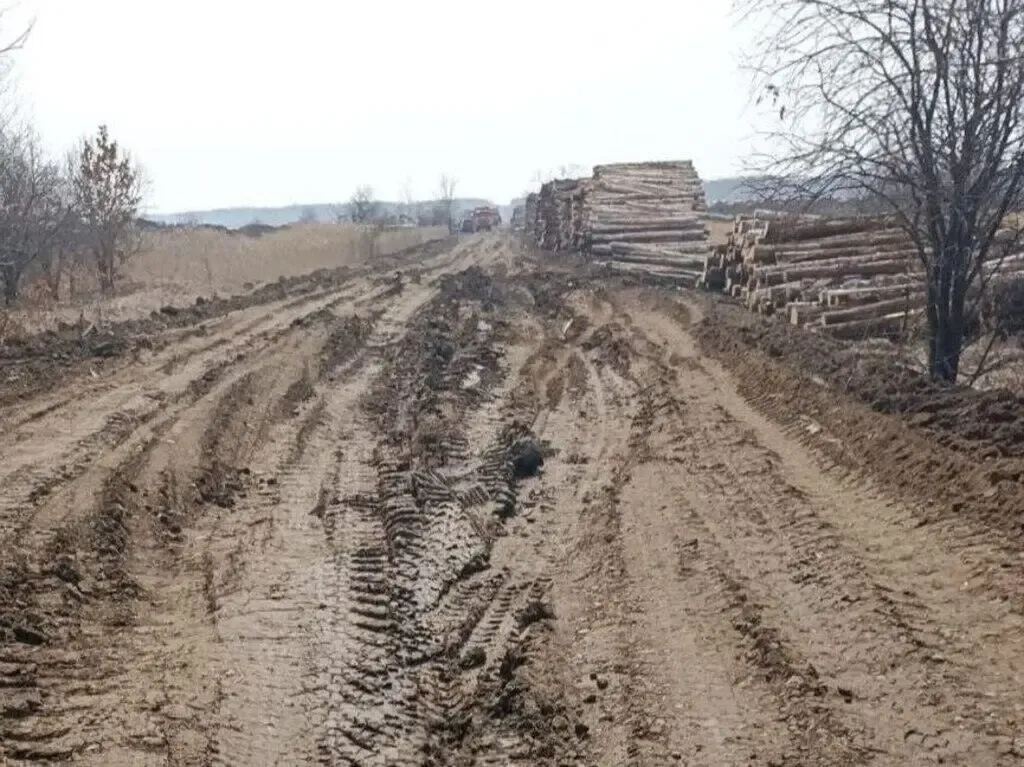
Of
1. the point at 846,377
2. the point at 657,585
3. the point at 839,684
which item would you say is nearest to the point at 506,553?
the point at 657,585

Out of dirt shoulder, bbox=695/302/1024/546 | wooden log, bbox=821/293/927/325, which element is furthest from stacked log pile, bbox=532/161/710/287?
dirt shoulder, bbox=695/302/1024/546

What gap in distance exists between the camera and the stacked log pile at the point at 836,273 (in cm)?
1388

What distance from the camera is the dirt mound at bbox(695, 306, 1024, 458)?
7219 millimetres

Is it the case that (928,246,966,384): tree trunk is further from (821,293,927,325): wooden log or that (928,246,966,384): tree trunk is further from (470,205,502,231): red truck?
(470,205,502,231): red truck

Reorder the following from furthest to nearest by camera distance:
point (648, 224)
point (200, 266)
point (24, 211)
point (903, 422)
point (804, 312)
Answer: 1. point (200, 266)
2. point (648, 224)
3. point (24, 211)
4. point (804, 312)
5. point (903, 422)

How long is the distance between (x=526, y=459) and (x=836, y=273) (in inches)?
336

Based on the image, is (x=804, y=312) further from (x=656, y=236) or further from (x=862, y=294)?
(x=656, y=236)

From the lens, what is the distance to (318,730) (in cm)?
452

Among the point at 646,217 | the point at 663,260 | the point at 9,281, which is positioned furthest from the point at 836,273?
the point at 9,281

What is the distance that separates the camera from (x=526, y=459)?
8.94m

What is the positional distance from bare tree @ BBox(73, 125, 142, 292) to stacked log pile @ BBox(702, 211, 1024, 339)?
659 inches

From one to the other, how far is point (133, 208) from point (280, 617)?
23.3 meters

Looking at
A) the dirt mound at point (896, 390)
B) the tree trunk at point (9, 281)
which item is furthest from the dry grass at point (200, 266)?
the dirt mound at point (896, 390)

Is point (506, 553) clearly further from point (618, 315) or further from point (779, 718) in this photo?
point (618, 315)
